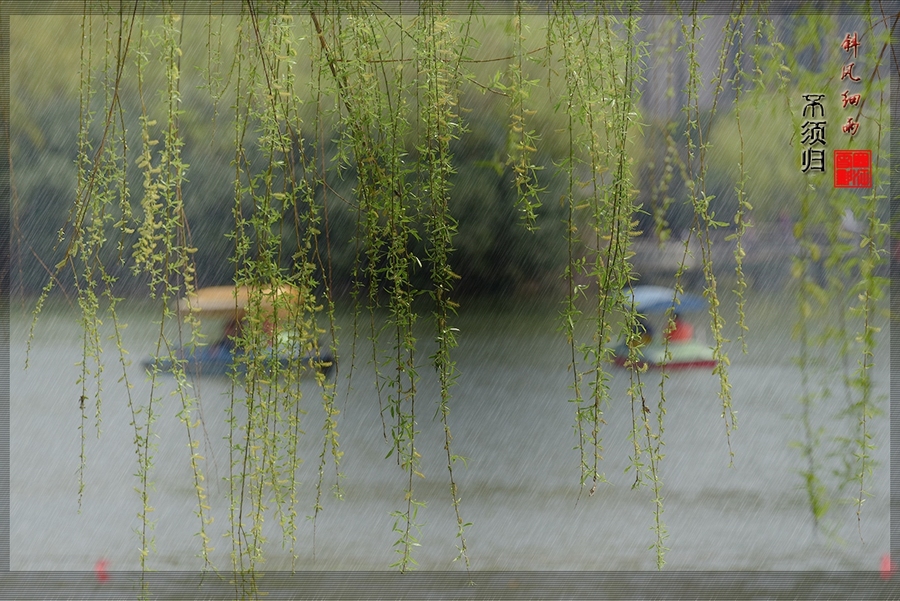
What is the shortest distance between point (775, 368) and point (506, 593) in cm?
80

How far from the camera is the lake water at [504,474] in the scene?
190 cm

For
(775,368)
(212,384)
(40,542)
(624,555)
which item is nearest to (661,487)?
(624,555)

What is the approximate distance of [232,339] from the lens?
1765mm

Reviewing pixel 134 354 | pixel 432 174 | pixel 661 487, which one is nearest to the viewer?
pixel 432 174

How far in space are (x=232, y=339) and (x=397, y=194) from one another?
0.47 metres

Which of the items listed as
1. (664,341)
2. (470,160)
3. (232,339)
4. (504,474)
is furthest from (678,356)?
(232,339)

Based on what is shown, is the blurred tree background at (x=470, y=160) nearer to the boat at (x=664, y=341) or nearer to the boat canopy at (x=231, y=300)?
the boat canopy at (x=231, y=300)

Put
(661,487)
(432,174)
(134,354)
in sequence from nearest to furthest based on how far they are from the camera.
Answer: (432,174) → (661,487) → (134,354)

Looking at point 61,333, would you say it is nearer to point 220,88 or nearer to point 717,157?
point 220,88

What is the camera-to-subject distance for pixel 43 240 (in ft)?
6.22

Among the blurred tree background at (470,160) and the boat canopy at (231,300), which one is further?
the blurred tree background at (470,160)

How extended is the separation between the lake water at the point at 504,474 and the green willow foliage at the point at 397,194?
0.04 meters

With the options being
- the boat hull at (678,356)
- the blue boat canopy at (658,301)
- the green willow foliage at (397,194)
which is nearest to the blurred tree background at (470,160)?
the green willow foliage at (397,194)

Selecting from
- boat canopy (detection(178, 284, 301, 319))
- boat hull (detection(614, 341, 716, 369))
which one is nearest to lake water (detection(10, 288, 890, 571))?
boat hull (detection(614, 341, 716, 369))
